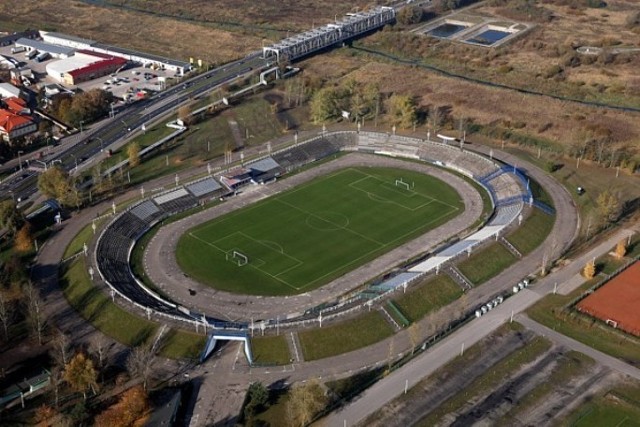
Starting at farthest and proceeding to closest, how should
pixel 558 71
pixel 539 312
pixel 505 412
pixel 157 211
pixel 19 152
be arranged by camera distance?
1. pixel 558 71
2. pixel 19 152
3. pixel 157 211
4. pixel 539 312
5. pixel 505 412

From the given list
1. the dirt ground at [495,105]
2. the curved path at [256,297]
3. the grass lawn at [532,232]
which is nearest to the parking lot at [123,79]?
the dirt ground at [495,105]

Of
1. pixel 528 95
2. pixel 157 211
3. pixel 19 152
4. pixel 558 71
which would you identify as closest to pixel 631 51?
pixel 558 71

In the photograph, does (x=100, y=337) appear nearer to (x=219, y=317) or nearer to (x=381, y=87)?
(x=219, y=317)

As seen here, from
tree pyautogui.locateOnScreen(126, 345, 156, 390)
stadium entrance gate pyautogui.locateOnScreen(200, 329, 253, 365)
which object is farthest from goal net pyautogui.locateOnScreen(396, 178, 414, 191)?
tree pyautogui.locateOnScreen(126, 345, 156, 390)

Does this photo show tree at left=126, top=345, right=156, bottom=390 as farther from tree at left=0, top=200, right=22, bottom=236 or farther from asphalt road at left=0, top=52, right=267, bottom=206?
asphalt road at left=0, top=52, right=267, bottom=206

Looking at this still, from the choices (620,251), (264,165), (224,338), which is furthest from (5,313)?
(620,251)

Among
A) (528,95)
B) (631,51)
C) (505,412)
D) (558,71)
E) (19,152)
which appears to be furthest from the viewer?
(631,51)

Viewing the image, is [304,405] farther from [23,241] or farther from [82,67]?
[82,67]
